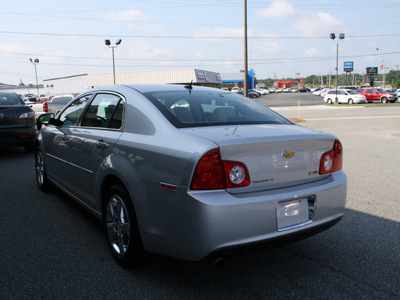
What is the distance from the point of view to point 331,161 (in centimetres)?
311

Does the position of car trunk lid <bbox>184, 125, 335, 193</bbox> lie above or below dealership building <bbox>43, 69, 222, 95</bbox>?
below

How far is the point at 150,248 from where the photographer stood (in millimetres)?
2846

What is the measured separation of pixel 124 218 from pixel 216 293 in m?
0.98

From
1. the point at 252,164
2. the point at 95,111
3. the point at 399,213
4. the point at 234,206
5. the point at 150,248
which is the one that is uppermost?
the point at 95,111

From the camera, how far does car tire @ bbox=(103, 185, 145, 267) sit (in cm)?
303

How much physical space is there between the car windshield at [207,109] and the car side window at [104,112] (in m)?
0.37

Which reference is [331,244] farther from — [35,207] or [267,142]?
[35,207]

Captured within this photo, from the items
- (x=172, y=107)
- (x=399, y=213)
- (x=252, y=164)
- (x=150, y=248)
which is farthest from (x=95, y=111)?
(x=399, y=213)

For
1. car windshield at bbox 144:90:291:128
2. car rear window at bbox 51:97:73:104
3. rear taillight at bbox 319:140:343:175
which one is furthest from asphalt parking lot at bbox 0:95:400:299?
car rear window at bbox 51:97:73:104

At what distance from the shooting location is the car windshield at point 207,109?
3143 mm

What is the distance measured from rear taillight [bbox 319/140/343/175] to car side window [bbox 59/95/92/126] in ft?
8.84

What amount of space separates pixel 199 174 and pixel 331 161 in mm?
1266

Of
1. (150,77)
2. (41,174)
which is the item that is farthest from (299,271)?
(150,77)

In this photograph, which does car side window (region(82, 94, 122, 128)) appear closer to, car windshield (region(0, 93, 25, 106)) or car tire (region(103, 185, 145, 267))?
car tire (region(103, 185, 145, 267))
